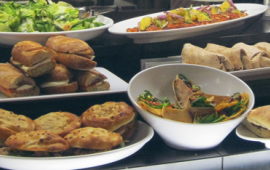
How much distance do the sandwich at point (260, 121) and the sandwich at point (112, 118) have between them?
0.99ft

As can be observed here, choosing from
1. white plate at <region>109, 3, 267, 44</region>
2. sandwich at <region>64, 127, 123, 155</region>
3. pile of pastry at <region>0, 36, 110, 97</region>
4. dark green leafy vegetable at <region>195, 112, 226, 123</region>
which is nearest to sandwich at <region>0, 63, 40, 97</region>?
pile of pastry at <region>0, 36, 110, 97</region>

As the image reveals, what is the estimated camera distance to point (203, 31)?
1.13 m

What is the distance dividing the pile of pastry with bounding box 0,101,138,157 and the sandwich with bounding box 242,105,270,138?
301mm

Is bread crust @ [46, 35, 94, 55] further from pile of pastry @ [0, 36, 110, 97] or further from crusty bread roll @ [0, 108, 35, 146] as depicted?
crusty bread roll @ [0, 108, 35, 146]

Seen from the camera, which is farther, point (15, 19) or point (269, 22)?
point (269, 22)

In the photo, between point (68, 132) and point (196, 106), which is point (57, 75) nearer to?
point (68, 132)

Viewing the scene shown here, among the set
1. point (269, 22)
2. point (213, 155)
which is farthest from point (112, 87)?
point (269, 22)

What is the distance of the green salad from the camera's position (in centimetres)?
101

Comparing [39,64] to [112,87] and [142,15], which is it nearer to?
[112,87]

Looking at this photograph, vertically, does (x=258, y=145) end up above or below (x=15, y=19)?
below

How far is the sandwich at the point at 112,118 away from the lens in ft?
2.50

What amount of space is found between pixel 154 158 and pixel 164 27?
538mm

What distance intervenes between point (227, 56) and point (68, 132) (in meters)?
0.58

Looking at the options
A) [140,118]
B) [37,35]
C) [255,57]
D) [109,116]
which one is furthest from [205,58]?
[37,35]
